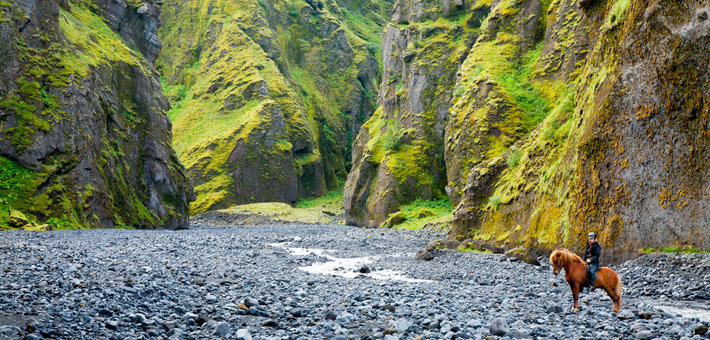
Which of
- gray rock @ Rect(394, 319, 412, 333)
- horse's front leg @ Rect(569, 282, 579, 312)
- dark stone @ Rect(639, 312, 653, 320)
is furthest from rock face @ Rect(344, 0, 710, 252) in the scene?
gray rock @ Rect(394, 319, 412, 333)

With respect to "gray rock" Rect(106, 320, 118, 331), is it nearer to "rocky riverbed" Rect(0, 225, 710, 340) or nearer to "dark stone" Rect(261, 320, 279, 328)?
"rocky riverbed" Rect(0, 225, 710, 340)

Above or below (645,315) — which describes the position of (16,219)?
below

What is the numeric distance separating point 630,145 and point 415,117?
35388mm

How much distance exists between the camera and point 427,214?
1580 inches

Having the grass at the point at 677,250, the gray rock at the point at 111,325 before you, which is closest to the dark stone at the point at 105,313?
the gray rock at the point at 111,325

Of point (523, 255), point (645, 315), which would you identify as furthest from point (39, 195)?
point (645, 315)

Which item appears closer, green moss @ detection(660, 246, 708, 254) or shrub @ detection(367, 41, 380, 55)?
green moss @ detection(660, 246, 708, 254)

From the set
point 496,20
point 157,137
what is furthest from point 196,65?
point 496,20

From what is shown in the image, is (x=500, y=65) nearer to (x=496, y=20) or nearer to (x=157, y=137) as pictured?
(x=496, y=20)

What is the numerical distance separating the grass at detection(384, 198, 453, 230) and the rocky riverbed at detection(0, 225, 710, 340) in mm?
20785

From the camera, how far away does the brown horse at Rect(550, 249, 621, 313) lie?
27.0 feet

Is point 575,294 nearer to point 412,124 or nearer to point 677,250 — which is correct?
point 677,250

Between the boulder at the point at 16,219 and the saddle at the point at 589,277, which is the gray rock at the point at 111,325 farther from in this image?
the boulder at the point at 16,219

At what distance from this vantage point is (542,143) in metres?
18.9
